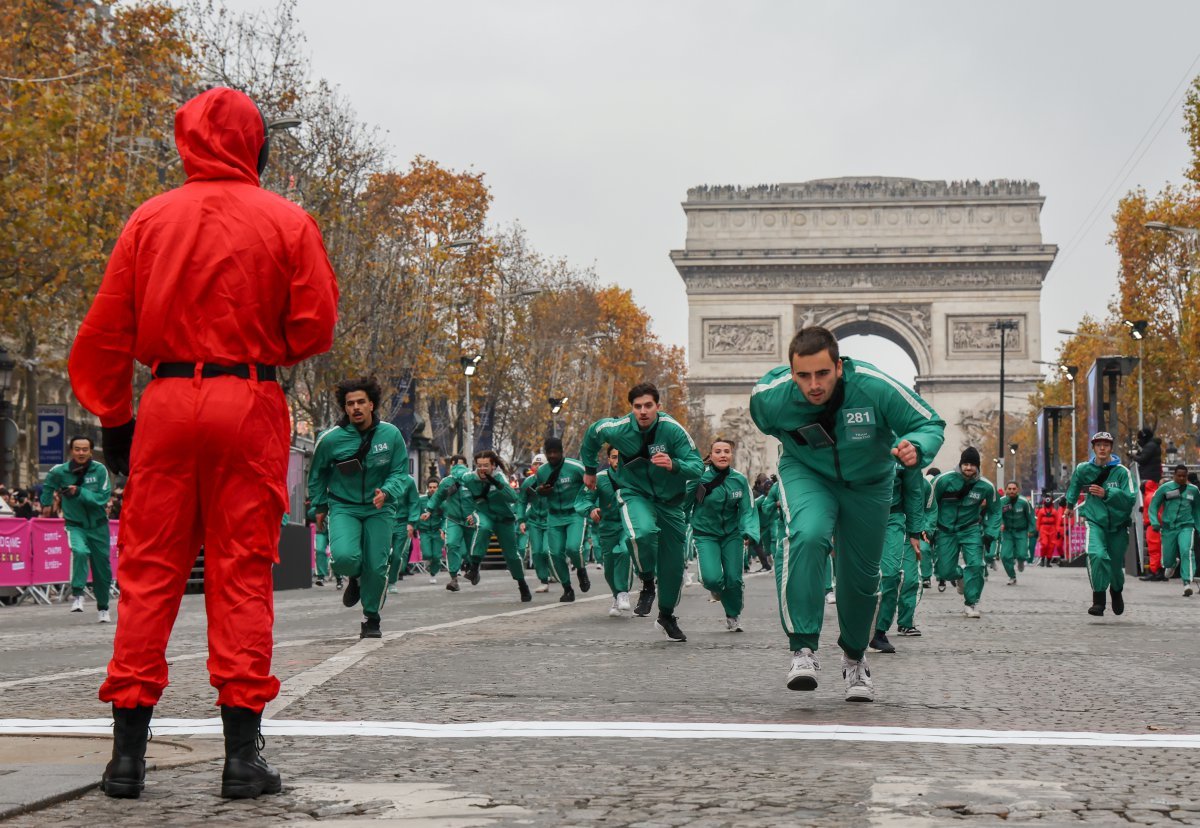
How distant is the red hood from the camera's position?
19.6ft

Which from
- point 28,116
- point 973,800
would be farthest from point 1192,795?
point 28,116

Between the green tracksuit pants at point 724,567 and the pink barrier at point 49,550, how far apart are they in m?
10.5

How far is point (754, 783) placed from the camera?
570cm

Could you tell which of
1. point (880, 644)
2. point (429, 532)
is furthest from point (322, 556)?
point (880, 644)

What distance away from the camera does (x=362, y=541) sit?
42.0 ft

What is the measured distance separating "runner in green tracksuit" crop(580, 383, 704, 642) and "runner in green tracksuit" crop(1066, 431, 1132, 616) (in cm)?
402

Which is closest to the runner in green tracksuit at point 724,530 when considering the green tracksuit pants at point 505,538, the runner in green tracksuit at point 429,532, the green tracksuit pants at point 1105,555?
the green tracksuit pants at point 1105,555

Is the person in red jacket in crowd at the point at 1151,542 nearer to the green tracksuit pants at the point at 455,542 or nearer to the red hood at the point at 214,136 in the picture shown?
the green tracksuit pants at the point at 455,542

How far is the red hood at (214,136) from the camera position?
597 cm

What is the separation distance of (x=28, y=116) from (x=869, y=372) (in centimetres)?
2092

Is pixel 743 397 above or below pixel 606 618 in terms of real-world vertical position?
above

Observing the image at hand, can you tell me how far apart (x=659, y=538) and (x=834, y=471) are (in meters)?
5.91

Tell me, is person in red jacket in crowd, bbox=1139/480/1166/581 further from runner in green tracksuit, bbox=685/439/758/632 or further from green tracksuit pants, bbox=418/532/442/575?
runner in green tracksuit, bbox=685/439/758/632

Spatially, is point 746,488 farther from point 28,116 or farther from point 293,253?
point 28,116
